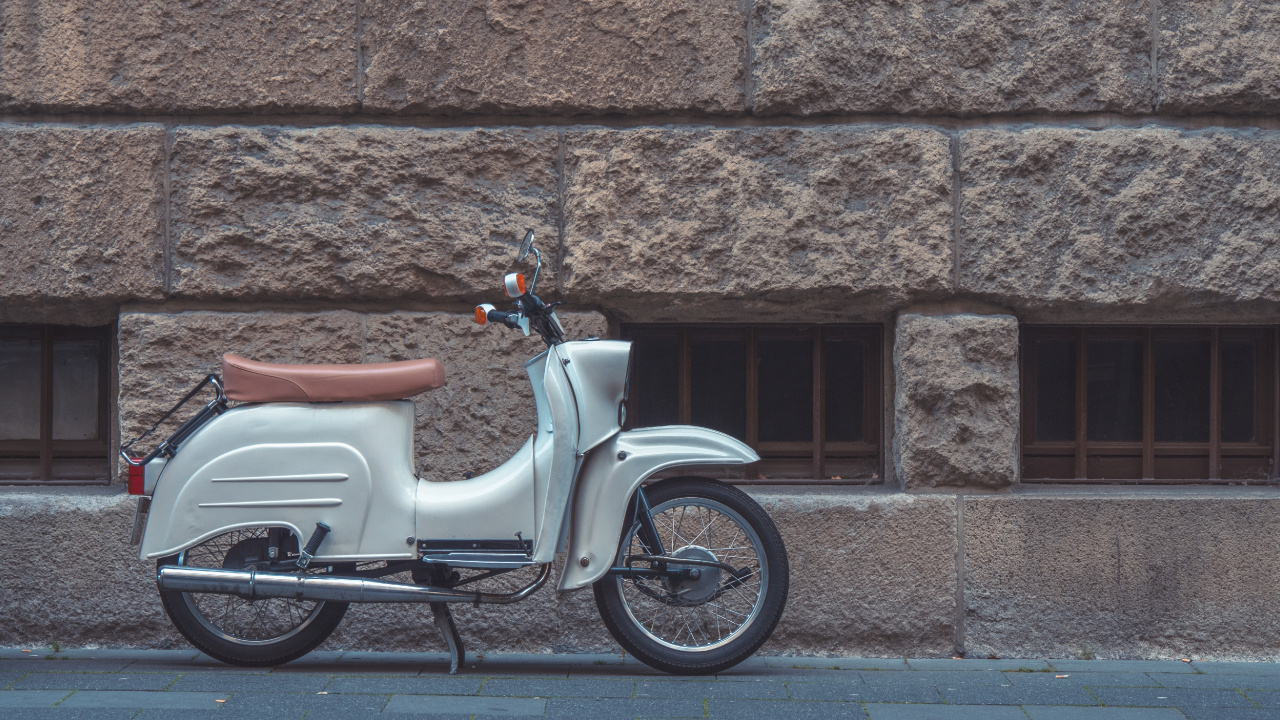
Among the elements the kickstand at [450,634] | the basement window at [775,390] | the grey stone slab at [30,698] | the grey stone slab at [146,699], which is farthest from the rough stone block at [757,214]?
the grey stone slab at [30,698]

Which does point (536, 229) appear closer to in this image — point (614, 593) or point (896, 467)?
point (614, 593)

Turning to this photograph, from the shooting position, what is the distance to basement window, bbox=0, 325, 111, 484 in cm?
439

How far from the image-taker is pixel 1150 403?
4.34m

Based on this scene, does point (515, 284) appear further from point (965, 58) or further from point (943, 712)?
point (965, 58)

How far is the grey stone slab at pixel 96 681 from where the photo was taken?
11.3ft

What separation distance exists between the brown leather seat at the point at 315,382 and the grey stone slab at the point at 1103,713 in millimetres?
2246

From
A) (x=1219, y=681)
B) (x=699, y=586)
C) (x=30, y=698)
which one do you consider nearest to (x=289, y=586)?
(x=30, y=698)

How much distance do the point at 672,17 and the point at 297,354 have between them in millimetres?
1968

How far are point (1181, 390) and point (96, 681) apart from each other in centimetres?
424

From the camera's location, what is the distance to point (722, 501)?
360 cm

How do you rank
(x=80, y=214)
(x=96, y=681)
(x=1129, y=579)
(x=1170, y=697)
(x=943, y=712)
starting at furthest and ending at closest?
(x=80, y=214), (x=1129, y=579), (x=96, y=681), (x=1170, y=697), (x=943, y=712)

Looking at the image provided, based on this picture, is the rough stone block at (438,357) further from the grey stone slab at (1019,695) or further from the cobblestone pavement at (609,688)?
the grey stone slab at (1019,695)

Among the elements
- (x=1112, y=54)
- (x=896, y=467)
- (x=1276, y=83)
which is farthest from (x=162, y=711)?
(x=1276, y=83)

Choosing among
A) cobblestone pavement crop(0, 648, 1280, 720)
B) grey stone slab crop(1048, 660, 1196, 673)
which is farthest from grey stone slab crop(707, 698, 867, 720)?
grey stone slab crop(1048, 660, 1196, 673)
